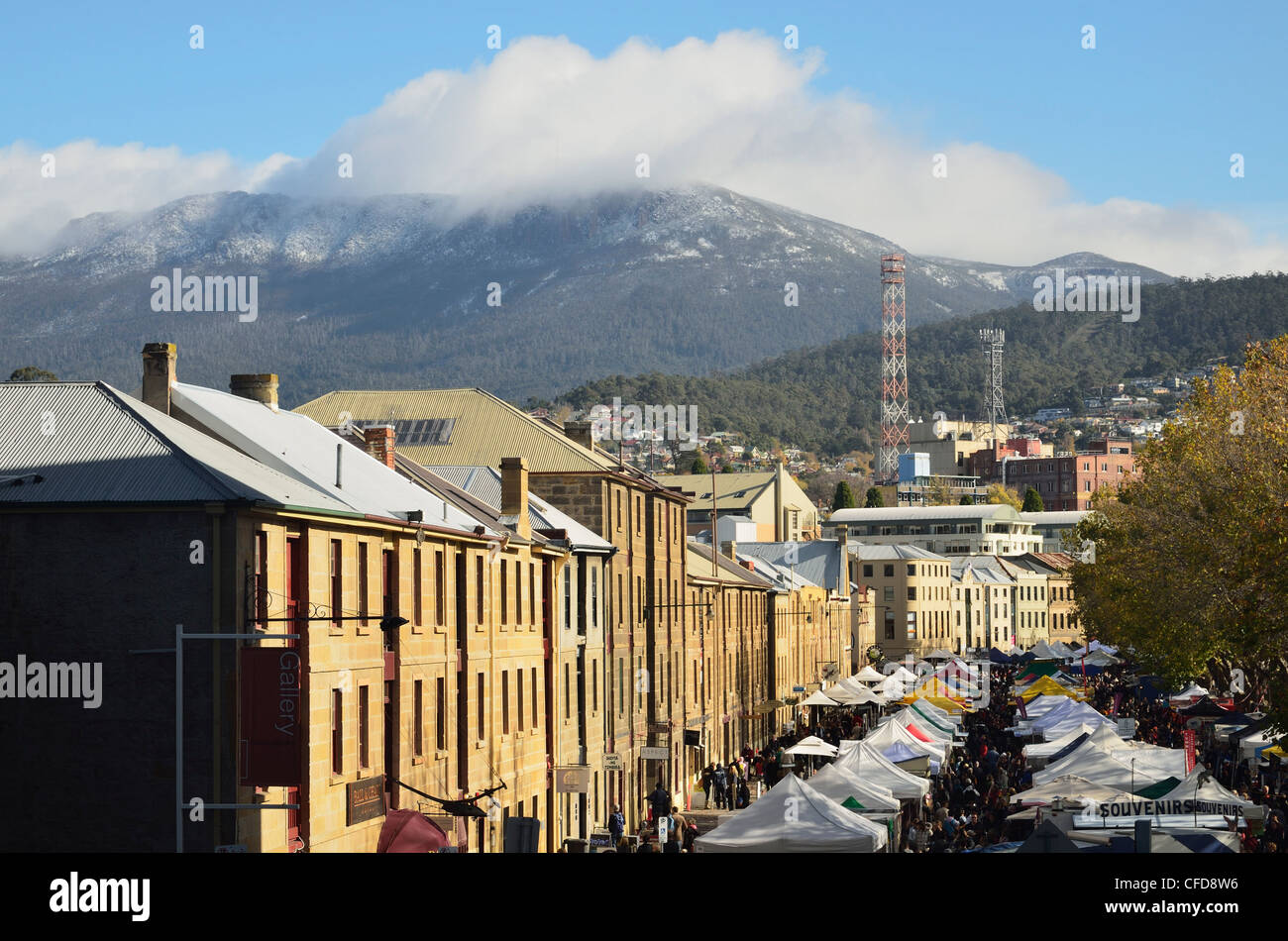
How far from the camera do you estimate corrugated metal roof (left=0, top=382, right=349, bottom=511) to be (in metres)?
26.0

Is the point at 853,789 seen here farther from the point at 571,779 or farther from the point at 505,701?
the point at 505,701

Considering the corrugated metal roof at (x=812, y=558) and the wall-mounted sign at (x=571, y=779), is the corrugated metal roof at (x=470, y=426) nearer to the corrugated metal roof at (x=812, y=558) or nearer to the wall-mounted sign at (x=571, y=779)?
the wall-mounted sign at (x=571, y=779)

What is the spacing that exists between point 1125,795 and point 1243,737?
1950 cm

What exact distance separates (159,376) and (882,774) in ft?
74.6

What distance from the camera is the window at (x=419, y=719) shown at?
1335 inches

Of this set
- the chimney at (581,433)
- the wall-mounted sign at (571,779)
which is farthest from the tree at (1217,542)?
the chimney at (581,433)

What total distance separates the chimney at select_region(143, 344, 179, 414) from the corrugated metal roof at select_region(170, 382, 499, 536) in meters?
0.19

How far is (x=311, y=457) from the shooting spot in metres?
35.3

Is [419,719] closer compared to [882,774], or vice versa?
A: [419,719]

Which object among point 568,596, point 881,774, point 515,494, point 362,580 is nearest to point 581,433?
point 568,596

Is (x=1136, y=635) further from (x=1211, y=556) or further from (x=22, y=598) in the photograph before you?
(x=22, y=598)
